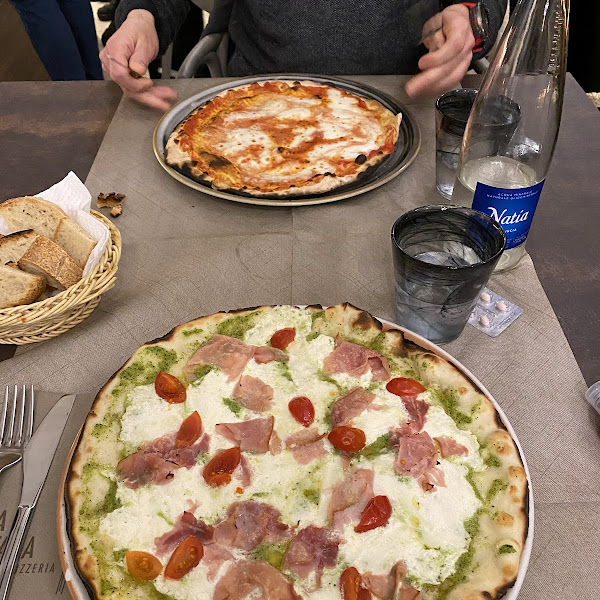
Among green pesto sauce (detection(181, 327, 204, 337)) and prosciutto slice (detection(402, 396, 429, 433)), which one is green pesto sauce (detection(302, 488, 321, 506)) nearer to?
prosciutto slice (detection(402, 396, 429, 433))

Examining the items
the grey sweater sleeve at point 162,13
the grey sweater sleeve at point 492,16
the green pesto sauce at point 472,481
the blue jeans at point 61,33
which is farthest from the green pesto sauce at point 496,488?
the blue jeans at point 61,33

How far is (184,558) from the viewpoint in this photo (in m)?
0.95

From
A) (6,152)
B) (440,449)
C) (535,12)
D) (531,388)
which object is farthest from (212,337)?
(6,152)

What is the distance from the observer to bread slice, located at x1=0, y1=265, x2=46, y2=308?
1362 millimetres

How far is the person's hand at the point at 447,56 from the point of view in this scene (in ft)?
7.02

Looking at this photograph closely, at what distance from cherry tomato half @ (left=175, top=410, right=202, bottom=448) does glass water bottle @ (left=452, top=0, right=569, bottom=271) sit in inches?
34.4

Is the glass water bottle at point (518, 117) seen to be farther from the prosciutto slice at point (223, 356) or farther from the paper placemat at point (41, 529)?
the paper placemat at point (41, 529)

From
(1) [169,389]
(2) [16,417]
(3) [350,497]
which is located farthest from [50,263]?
(3) [350,497]

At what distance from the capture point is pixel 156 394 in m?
1.19

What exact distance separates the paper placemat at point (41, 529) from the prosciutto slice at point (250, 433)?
343 millimetres

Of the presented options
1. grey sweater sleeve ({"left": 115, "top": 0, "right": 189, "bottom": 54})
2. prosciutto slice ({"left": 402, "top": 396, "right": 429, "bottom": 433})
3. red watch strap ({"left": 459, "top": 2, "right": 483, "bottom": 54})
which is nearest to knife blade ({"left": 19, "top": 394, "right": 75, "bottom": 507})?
prosciutto slice ({"left": 402, "top": 396, "right": 429, "bottom": 433})

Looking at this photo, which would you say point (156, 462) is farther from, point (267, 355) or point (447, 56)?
point (447, 56)

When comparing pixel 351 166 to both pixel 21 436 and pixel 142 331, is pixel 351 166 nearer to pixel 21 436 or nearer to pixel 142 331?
pixel 142 331

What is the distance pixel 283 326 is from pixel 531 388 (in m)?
0.58
